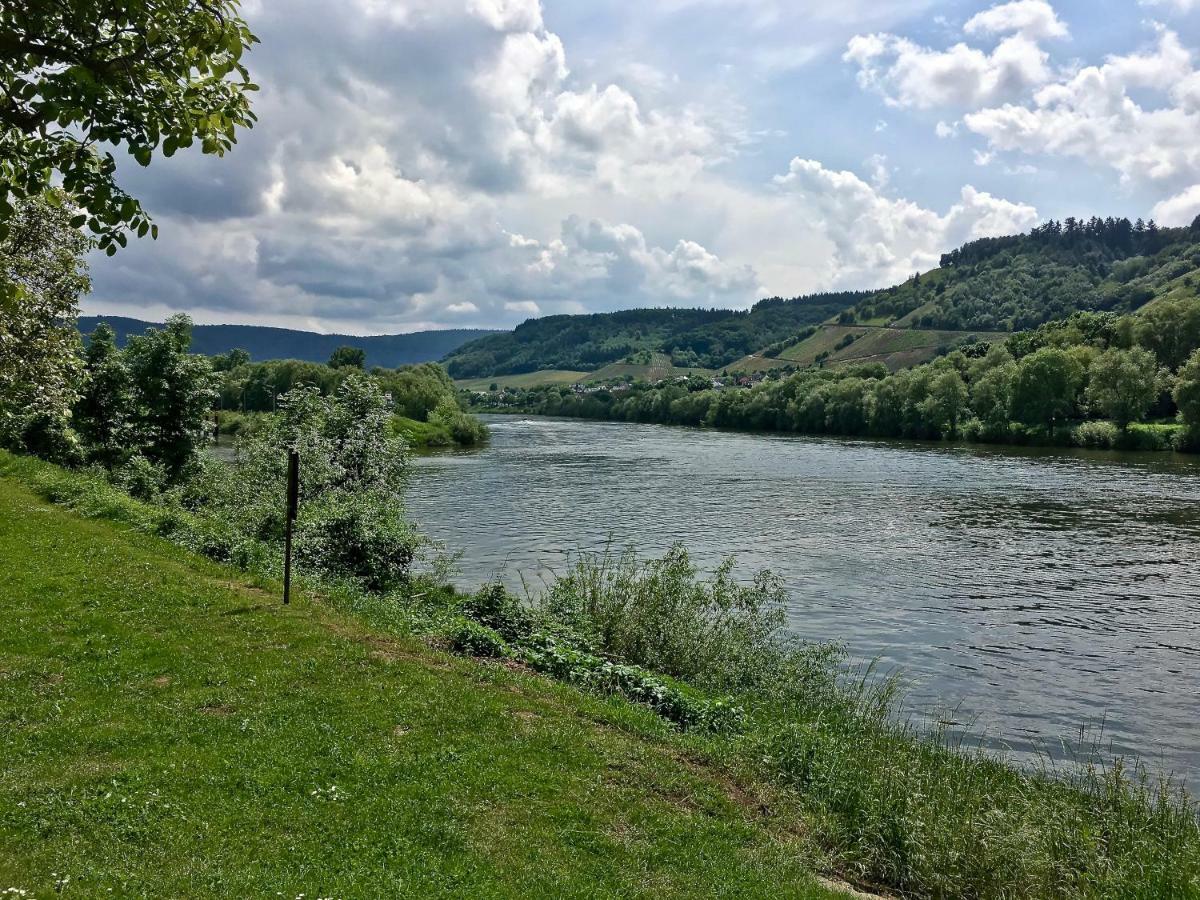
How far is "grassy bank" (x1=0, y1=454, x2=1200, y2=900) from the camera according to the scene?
7.66 metres

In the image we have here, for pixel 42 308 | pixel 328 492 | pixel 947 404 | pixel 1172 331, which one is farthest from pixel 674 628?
pixel 1172 331

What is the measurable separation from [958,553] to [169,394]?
38170 millimetres

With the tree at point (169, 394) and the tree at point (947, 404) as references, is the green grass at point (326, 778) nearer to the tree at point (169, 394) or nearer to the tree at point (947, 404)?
the tree at point (169, 394)

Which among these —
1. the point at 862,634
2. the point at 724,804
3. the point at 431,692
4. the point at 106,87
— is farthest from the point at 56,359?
the point at 862,634

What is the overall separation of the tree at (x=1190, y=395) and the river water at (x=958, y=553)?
6.03m

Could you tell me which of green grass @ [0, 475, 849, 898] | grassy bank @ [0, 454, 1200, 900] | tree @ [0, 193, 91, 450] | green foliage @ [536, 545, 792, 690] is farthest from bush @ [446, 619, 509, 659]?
tree @ [0, 193, 91, 450]

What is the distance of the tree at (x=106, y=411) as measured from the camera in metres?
35.8

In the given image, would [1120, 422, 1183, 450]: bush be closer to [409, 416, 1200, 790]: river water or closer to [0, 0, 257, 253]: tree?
[409, 416, 1200, 790]: river water

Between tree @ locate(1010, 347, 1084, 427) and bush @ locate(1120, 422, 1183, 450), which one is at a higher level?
tree @ locate(1010, 347, 1084, 427)

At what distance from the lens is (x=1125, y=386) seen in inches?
3270

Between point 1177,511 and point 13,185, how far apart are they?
53.2 metres

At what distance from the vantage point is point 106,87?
550 centimetres

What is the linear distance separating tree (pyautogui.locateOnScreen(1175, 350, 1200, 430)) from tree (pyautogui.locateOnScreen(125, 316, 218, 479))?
84.1 m

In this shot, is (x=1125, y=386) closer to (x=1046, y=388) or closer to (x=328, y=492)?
(x=1046, y=388)
